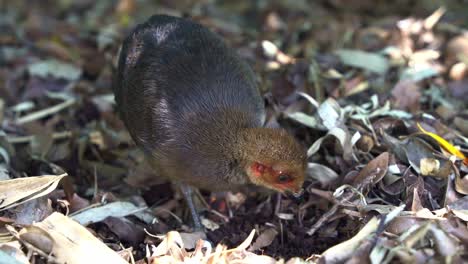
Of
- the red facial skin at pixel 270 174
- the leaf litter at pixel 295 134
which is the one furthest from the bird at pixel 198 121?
the leaf litter at pixel 295 134

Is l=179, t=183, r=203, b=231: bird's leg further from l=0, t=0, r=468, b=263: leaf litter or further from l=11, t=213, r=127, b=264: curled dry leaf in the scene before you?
l=11, t=213, r=127, b=264: curled dry leaf

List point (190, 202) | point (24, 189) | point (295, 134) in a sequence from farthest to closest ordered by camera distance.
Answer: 1. point (295, 134)
2. point (190, 202)
3. point (24, 189)

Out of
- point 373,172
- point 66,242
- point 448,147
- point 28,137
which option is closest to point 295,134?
point 373,172

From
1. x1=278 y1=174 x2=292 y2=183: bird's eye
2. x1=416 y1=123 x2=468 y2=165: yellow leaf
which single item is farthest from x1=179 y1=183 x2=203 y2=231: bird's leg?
x1=416 y1=123 x2=468 y2=165: yellow leaf

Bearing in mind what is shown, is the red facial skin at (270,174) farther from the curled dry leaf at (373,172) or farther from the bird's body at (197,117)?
the curled dry leaf at (373,172)

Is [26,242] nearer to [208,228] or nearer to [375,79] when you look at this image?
[208,228]

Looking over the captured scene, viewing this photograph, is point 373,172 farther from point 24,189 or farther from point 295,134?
point 24,189
